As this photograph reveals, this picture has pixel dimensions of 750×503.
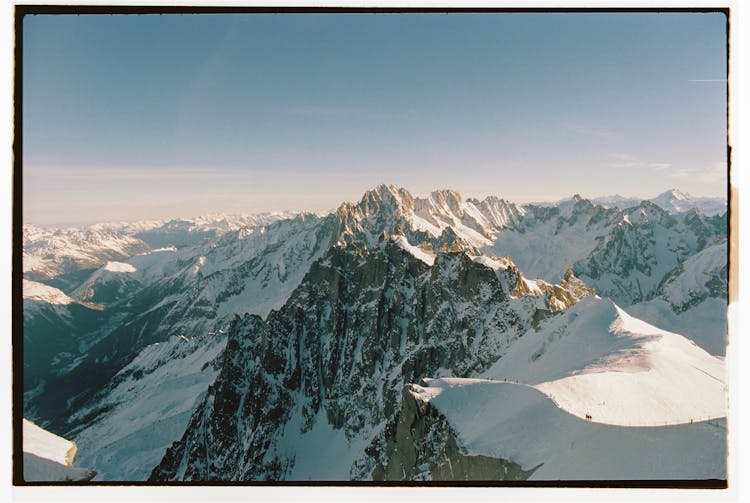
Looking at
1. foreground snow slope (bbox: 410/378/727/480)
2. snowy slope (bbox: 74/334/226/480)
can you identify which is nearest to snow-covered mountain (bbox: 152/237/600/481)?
snowy slope (bbox: 74/334/226/480)

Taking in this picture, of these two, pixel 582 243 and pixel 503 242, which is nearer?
pixel 582 243

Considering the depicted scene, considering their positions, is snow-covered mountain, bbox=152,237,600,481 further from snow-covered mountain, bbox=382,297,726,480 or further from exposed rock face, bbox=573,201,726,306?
exposed rock face, bbox=573,201,726,306

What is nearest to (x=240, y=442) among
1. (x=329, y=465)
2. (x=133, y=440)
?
(x=329, y=465)

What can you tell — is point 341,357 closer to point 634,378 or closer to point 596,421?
point 634,378

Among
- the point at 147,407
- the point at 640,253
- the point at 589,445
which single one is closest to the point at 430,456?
Answer: the point at 589,445

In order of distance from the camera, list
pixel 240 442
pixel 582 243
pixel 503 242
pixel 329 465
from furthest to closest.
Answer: pixel 503 242
pixel 582 243
pixel 240 442
pixel 329 465

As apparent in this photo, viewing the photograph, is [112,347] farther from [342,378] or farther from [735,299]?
[735,299]

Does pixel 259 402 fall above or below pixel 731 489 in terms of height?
below
